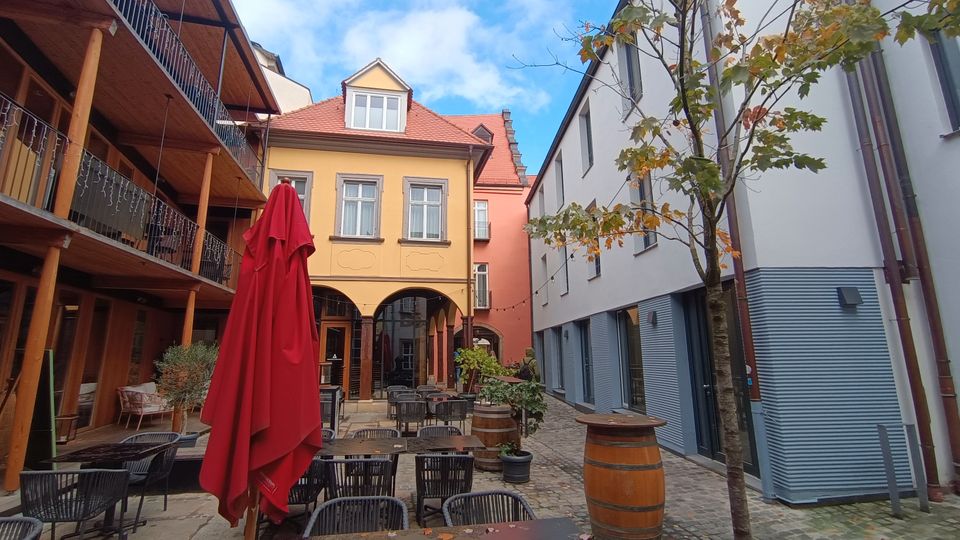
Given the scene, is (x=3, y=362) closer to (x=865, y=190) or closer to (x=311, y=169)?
(x=311, y=169)

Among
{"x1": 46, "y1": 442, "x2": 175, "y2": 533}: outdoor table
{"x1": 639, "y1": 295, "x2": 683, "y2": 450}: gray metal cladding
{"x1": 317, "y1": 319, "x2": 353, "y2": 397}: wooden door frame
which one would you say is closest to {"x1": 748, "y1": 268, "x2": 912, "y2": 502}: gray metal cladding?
{"x1": 639, "y1": 295, "x2": 683, "y2": 450}: gray metal cladding

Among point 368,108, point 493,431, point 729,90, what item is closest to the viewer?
point 729,90

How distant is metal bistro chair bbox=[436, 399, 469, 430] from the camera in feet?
26.1

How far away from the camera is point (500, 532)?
2492 mm

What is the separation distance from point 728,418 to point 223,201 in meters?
12.2

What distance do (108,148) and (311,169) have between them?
5.37 m

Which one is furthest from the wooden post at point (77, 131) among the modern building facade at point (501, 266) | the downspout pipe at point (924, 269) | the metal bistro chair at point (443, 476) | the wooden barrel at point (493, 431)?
the modern building facade at point (501, 266)

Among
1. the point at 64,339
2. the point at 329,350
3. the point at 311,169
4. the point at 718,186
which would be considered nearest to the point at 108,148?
the point at 64,339

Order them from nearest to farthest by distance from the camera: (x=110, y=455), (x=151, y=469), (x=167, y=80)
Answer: (x=110, y=455) < (x=151, y=469) < (x=167, y=80)

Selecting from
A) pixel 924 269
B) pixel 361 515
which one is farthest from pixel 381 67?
pixel 361 515

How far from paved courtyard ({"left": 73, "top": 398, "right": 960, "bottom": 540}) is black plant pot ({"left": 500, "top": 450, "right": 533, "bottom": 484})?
117 mm

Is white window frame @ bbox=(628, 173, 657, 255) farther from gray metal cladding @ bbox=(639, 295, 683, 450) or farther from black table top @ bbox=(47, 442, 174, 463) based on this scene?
black table top @ bbox=(47, 442, 174, 463)

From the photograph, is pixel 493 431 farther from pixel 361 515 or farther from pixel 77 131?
pixel 77 131

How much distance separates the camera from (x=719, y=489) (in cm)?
562
